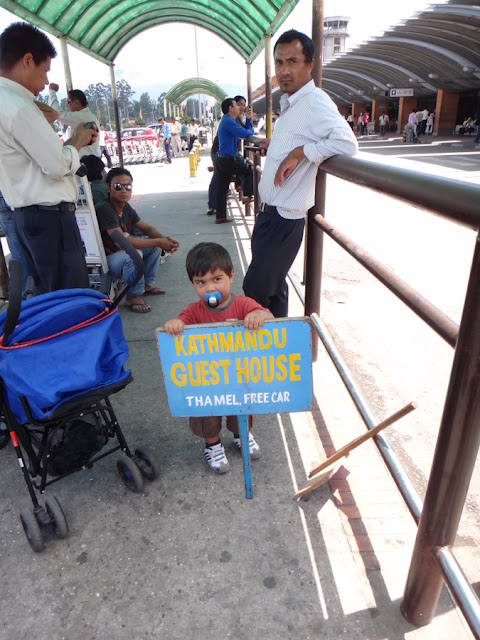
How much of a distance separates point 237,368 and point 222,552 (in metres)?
0.76

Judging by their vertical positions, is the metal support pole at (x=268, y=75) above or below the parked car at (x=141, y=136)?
above

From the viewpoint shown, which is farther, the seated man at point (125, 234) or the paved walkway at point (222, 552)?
the seated man at point (125, 234)

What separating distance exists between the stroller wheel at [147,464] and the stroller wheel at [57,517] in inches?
16.5

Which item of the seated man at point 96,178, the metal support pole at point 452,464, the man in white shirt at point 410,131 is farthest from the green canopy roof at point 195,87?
the metal support pole at point 452,464

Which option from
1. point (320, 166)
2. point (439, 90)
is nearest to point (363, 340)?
point (320, 166)

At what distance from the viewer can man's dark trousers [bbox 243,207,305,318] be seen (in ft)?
9.05

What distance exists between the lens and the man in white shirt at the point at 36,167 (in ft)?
8.60

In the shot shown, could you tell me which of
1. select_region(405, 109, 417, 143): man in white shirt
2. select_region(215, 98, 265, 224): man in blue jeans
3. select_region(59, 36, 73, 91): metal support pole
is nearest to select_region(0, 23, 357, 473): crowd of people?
select_region(59, 36, 73, 91): metal support pole

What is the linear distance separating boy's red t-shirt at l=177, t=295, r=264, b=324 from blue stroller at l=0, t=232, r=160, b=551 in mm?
323

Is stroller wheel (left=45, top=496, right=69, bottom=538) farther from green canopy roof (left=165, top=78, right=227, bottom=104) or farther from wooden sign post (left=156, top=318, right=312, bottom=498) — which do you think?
green canopy roof (left=165, top=78, right=227, bottom=104)

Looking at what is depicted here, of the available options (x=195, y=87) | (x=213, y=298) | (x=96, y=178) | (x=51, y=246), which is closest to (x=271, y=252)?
(x=213, y=298)

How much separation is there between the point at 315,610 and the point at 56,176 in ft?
8.57

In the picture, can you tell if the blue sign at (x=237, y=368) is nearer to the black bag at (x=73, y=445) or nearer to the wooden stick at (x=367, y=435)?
the wooden stick at (x=367, y=435)

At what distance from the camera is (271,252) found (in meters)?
2.80
